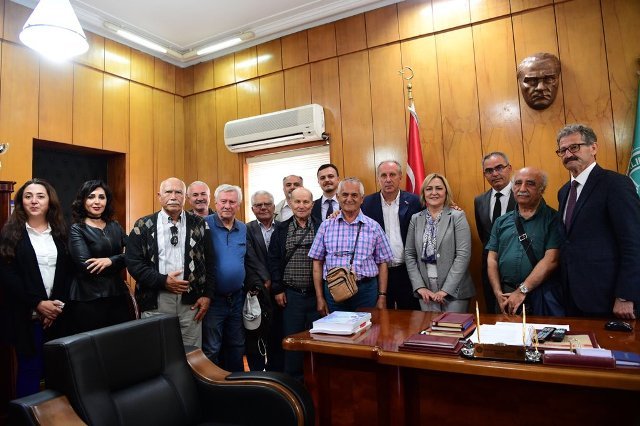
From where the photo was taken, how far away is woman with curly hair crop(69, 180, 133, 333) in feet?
8.69

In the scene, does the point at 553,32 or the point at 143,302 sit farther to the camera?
the point at 553,32

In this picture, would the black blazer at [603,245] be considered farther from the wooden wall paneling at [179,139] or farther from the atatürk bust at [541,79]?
the wooden wall paneling at [179,139]

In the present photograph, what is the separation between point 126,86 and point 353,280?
378 cm

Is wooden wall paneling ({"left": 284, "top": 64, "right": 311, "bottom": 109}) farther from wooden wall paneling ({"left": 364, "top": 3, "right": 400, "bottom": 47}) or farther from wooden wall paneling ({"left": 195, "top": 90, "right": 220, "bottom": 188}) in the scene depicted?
wooden wall paneling ({"left": 195, "top": 90, "right": 220, "bottom": 188})

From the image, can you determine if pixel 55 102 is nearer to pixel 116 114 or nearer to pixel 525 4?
pixel 116 114

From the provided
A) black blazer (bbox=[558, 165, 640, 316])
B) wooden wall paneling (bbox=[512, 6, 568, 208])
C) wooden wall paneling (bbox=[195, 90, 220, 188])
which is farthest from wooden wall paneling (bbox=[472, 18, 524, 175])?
wooden wall paneling (bbox=[195, 90, 220, 188])

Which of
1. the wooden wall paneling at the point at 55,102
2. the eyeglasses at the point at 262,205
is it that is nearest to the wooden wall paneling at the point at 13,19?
the wooden wall paneling at the point at 55,102

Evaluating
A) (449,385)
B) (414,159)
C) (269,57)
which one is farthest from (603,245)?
(269,57)

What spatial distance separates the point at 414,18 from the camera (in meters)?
3.99

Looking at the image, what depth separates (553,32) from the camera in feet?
11.4

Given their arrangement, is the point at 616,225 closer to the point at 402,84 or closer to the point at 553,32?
the point at 553,32

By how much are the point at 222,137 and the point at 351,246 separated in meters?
3.06

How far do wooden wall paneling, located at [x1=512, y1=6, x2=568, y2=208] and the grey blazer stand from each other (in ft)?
4.05

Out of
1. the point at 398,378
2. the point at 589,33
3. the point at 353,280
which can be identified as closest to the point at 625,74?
the point at 589,33
